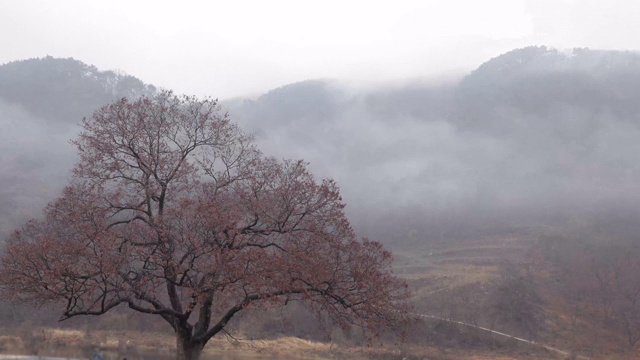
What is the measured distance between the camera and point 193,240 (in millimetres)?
14547

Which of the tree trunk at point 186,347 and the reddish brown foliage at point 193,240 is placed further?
the tree trunk at point 186,347

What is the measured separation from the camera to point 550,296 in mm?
75375

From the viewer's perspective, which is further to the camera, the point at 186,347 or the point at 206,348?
the point at 206,348

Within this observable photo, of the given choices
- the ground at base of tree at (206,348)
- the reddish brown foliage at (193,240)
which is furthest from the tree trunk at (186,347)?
the ground at base of tree at (206,348)

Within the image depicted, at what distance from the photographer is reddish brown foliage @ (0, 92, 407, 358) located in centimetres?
1451

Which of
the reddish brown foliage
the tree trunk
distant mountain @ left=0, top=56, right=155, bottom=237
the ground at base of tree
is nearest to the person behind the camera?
the reddish brown foliage

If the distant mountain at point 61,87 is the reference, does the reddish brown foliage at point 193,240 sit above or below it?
below

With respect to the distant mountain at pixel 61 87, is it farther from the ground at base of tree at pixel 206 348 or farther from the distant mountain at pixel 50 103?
the ground at base of tree at pixel 206 348

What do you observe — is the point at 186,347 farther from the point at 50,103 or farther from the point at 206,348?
the point at 50,103

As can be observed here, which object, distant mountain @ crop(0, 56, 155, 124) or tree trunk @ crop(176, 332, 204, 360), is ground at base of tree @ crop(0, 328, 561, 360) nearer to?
tree trunk @ crop(176, 332, 204, 360)

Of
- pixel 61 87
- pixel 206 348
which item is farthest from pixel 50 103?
pixel 206 348

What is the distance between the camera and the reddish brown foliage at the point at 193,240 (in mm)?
14508

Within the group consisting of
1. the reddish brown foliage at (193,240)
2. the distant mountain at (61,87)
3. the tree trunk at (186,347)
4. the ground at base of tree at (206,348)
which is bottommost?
the ground at base of tree at (206,348)

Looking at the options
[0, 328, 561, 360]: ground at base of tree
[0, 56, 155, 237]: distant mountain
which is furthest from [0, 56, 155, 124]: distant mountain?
[0, 328, 561, 360]: ground at base of tree
